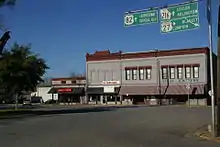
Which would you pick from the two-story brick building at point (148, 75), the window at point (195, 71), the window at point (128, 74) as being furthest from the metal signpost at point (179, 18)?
the window at point (128, 74)

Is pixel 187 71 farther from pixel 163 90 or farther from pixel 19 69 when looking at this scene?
pixel 19 69

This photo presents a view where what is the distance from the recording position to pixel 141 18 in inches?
877

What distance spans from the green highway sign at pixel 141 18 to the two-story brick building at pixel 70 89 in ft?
219

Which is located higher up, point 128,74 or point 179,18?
point 179,18

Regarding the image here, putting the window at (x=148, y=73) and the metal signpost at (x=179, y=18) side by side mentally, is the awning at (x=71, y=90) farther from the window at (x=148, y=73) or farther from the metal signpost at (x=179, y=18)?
the metal signpost at (x=179, y=18)

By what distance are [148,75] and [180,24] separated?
193ft

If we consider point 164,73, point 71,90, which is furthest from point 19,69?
point 71,90

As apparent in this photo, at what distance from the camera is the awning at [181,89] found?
239ft

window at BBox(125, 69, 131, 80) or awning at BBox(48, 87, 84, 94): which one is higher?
window at BBox(125, 69, 131, 80)

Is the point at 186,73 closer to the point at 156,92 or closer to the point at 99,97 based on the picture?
the point at 156,92

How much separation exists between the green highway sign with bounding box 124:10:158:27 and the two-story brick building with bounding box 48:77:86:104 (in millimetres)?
66720

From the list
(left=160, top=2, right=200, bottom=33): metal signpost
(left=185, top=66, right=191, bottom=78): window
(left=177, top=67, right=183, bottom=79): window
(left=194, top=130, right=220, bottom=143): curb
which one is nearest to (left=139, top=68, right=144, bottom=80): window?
(left=177, top=67, right=183, bottom=79): window

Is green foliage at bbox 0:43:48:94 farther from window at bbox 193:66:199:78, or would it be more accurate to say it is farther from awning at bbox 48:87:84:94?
awning at bbox 48:87:84:94

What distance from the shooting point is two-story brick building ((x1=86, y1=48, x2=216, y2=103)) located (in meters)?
73.9
